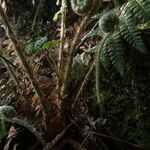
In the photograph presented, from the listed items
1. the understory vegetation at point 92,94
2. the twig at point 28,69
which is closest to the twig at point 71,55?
the understory vegetation at point 92,94

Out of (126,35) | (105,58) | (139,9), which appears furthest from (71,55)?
(139,9)

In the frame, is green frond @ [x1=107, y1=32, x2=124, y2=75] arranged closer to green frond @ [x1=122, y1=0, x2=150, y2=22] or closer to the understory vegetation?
the understory vegetation

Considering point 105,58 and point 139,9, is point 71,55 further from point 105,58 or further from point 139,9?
point 139,9

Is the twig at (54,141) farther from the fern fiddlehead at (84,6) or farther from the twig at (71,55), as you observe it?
the fern fiddlehead at (84,6)

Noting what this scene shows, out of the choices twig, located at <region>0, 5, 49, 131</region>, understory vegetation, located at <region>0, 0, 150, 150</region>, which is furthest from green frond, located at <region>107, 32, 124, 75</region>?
twig, located at <region>0, 5, 49, 131</region>

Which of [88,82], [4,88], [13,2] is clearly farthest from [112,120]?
[13,2]

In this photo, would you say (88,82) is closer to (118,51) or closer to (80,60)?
(80,60)

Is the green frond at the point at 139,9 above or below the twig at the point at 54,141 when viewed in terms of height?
above
